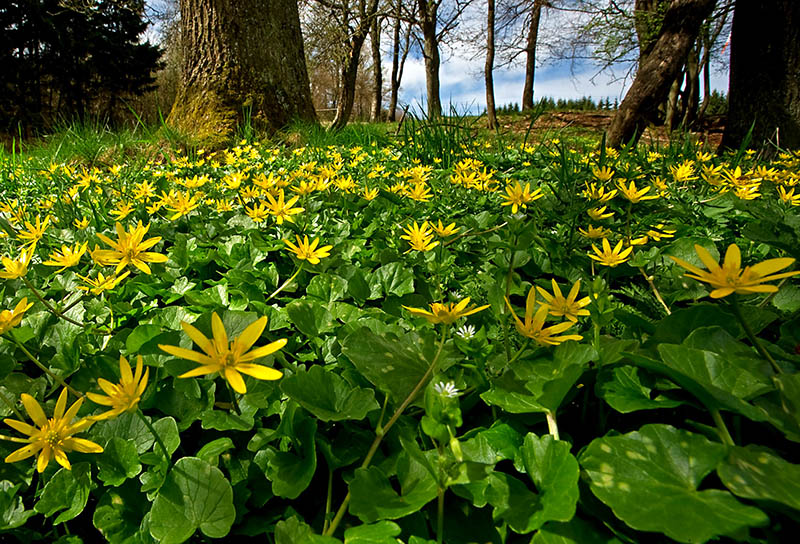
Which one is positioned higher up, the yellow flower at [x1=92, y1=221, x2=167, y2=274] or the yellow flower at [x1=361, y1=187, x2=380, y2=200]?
the yellow flower at [x1=361, y1=187, x2=380, y2=200]

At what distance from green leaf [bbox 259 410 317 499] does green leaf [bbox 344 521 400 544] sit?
12 cm

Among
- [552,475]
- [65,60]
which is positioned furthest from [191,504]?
[65,60]

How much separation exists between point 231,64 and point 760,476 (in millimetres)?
5828

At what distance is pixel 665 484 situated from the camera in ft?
1.76

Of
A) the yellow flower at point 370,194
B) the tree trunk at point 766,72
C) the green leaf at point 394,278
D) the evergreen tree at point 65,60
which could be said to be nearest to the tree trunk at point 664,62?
the tree trunk at point 766,72

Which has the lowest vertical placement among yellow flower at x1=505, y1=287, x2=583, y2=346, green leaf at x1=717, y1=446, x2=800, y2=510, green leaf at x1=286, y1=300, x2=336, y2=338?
green leaf at x1=717, y1=446, x2=800, y2=510

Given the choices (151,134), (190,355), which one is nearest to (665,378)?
(190,355)

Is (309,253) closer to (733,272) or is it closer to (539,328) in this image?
(539,328)

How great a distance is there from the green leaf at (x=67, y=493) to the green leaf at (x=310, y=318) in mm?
456

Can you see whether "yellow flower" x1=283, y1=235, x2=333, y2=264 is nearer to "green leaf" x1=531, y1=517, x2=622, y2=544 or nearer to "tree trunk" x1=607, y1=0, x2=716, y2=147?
"green leaf" x1=531, y1=517, x2=622, y2=544

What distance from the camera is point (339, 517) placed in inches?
24.8

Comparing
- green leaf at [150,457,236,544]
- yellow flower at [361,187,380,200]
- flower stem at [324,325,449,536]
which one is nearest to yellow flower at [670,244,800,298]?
flower stem at [324,325,449,536]

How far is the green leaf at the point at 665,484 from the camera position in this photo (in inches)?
18.3

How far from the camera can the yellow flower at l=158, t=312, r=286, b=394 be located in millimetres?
578
